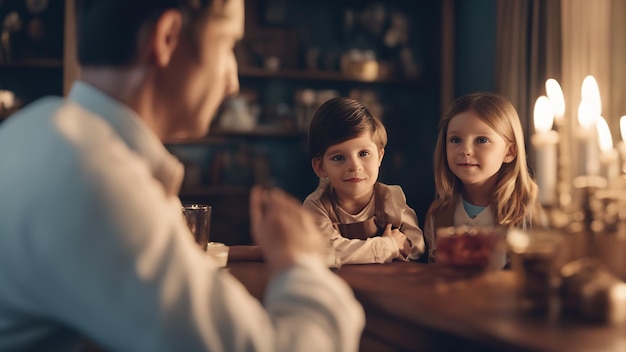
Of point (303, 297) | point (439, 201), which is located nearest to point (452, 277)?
point (303, 297)

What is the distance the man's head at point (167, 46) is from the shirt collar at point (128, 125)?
4cm

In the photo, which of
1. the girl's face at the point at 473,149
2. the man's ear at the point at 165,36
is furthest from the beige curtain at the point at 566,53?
the man's ear at the point at 165,36

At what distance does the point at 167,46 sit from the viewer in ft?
3.25

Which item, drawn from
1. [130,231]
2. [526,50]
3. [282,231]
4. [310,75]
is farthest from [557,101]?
[310,75]

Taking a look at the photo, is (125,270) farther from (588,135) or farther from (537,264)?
(588,135)

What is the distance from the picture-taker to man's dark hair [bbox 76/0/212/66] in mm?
958

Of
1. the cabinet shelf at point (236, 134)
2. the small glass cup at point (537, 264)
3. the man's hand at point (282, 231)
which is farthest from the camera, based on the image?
the cabinet shelf at point (236, 134)

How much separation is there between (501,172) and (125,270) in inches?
74.0

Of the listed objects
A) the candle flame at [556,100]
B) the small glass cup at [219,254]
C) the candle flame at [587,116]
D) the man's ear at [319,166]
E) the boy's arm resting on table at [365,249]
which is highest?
the candle flame at [556,100]

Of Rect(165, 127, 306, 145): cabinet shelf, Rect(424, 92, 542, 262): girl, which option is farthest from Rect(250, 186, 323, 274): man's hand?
Rect(165, 127, 306, 145): cabinet shelf

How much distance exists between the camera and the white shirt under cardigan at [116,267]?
768 mm

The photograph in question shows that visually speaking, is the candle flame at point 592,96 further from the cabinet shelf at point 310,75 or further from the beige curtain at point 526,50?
the cabinet shelf at point 310,75

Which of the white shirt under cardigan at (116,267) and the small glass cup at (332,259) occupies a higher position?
the white shirt under cardigan at (116,267)

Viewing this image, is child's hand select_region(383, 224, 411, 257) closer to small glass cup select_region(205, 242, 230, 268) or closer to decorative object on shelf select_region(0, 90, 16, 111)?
small glass cup select_region(205, 242, 230, 268)
